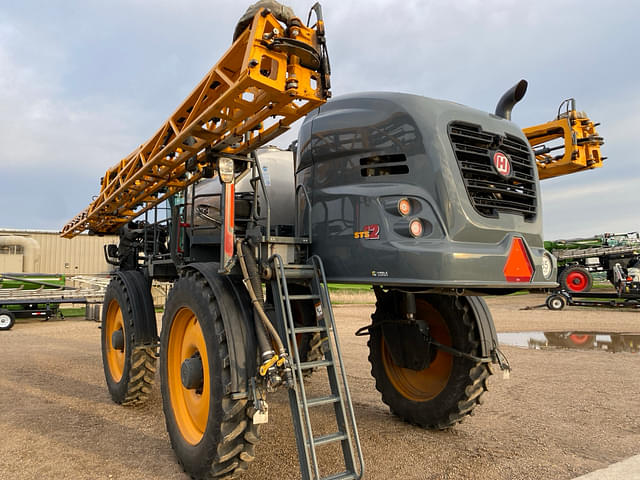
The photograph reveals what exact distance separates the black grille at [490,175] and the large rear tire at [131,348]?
377 cm

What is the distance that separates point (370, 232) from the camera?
10.7ft

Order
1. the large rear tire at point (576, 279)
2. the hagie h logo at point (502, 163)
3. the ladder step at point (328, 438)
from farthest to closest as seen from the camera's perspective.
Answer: the large rear tire at point (576, 279) → the hagie h logo at point (502, 163) → the ladder step at point (328, 438)

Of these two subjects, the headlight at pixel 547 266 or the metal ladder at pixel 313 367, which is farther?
the headlight at pixel 547 266

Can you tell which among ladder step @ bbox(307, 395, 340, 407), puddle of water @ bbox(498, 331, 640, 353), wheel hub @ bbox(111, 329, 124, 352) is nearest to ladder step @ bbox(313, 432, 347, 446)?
ladder step @ bbox(307, 395, 340, 407)

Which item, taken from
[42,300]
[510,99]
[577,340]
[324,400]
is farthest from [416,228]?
[42,300]

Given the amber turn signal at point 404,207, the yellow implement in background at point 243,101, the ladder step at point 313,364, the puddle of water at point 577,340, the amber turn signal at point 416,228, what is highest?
the yellow implement in background at point 243,101

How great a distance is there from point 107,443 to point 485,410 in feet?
12.6

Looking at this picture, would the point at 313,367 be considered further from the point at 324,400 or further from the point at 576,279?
the point at 576,279

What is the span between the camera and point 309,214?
3695mm

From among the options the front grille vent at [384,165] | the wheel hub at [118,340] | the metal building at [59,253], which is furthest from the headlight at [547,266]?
the metal building at [59,253]

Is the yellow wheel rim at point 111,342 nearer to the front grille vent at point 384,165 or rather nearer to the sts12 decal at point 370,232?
the sts12 decal at point 370,232

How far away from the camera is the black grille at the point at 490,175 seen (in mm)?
3336

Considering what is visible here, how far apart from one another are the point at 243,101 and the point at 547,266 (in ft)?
8.52

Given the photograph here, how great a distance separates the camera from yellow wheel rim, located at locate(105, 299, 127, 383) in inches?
225
